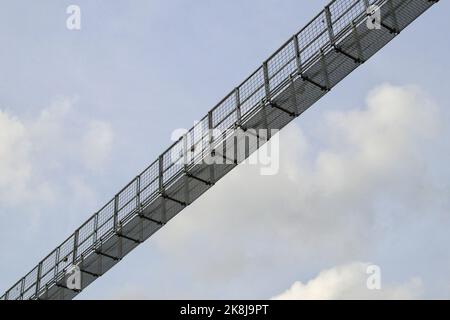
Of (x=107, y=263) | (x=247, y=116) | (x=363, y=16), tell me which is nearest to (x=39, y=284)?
(x=107, y=263)

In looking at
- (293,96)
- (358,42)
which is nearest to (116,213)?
(293,96)

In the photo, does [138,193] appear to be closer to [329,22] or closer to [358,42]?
[329,22]

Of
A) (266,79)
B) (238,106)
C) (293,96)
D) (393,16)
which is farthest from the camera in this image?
(238,106)

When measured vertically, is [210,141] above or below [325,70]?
below

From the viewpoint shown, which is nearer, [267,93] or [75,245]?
[267,93]

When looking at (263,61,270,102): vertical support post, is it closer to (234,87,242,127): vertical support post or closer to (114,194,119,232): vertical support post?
(234,87,242,127): vertical support post

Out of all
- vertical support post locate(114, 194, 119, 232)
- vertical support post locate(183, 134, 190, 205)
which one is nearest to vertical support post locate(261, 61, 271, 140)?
vertical support post locate(183, 134, 190, 205)

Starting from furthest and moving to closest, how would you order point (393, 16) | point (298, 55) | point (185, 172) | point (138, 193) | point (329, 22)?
point (138, 193), point (185, 172), point (298, 55), point (329, 22), point (393, 16)

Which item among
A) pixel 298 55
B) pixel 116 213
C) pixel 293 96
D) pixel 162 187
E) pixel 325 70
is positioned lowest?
pixel 116 213

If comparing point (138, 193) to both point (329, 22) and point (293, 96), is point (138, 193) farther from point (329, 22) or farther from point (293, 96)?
point (329, 22)

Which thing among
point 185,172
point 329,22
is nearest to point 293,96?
point 329,22

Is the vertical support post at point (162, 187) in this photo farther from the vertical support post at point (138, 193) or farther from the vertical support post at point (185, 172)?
the vertical support post at point (138, 193)
